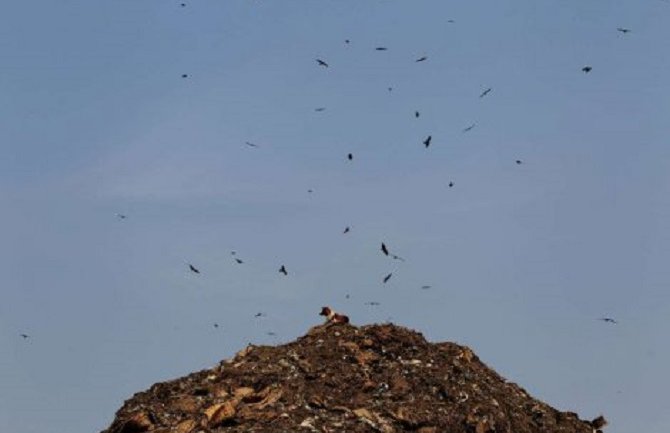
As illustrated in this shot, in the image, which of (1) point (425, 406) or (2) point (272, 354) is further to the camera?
(2) point (272, 354)

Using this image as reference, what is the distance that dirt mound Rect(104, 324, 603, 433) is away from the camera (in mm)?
16875

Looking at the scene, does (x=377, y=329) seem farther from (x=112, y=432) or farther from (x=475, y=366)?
(x=112, y=432)

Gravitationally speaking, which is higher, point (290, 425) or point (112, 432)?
point (290, 425)

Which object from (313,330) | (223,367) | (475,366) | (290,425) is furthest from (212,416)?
(475,366)

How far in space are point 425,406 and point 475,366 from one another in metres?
2.90

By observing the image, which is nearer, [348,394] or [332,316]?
[348,394]

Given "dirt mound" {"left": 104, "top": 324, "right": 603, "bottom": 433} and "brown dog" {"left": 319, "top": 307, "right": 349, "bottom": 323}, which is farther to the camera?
"brown dog" {"left": 319, "top": 307, "right": 349, "bottom": 323}

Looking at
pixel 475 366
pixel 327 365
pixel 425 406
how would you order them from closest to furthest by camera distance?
1. pixel 425 406
2. pixel 327 365
3. pixel 475 366

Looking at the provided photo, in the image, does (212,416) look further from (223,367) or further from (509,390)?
(509,390)

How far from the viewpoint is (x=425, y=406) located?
1764 cm

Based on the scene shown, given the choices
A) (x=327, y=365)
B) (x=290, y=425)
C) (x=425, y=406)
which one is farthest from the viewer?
(x=327, y=365)

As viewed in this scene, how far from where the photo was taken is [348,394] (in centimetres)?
1791

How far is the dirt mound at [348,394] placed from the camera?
16.9m

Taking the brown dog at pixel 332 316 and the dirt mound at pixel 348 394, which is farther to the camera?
the brown dog at pixel 332 316
